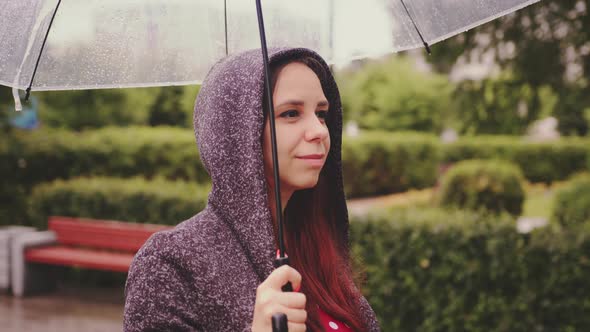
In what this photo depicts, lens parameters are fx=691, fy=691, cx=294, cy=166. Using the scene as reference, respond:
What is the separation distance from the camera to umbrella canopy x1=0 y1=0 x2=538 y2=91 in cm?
232

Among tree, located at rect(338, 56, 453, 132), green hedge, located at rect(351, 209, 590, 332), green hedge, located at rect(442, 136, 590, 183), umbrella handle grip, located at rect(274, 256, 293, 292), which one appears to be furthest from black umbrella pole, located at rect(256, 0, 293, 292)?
tree, located at rect(338, 56, 453, 132)

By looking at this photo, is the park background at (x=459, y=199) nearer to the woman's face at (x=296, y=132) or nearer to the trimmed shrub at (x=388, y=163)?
the woman's face at (x=296, y=132)

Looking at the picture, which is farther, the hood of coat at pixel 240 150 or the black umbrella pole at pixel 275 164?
the hood of coat at pixel 240 150

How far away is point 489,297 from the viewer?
557cm

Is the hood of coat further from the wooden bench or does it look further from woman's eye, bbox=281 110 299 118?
the wooden bench

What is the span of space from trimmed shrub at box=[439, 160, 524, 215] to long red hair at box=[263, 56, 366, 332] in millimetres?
11773

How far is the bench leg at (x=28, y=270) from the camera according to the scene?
27.6 ft

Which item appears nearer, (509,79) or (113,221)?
(509,79)

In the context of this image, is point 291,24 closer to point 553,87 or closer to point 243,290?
point 243,290

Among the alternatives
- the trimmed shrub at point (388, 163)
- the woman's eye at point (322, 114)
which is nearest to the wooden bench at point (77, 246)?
the woman's eye at point (322, 114)

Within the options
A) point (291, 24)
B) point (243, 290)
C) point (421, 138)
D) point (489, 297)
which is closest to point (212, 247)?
point (243, 290)

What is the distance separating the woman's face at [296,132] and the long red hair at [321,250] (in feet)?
0.27

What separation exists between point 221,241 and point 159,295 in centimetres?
21

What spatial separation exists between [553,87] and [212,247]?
5.56 m
